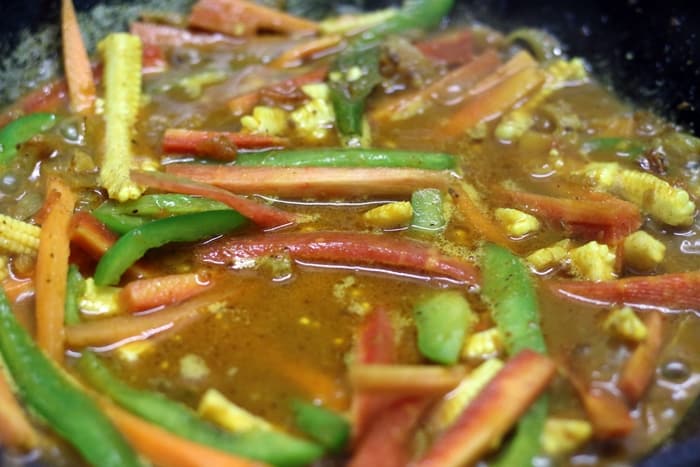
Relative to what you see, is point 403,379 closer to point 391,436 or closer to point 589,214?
point 391,436

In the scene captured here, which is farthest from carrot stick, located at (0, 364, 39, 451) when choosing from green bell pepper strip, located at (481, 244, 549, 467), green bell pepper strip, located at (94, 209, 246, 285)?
green bell pepper strip, located at (481, 244, 549, 467)

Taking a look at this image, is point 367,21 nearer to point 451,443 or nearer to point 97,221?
point 97,221

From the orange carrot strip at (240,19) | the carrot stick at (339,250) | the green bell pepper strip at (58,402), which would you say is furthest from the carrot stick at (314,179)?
the orange carrot strip at (240,19)

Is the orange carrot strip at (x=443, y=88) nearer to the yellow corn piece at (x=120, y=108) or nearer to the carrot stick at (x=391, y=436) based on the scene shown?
the yellow corn piece at (x=120, y=108)

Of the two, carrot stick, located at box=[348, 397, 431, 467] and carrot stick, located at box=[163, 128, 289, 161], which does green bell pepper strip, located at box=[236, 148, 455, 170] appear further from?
carrot stick, located at box=[348, 397, 431, 467]

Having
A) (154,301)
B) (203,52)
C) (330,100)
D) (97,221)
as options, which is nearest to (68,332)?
(154,301)

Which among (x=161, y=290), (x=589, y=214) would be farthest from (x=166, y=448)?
(x=589, y=214)

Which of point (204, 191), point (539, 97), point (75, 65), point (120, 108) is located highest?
point (75, 65)
